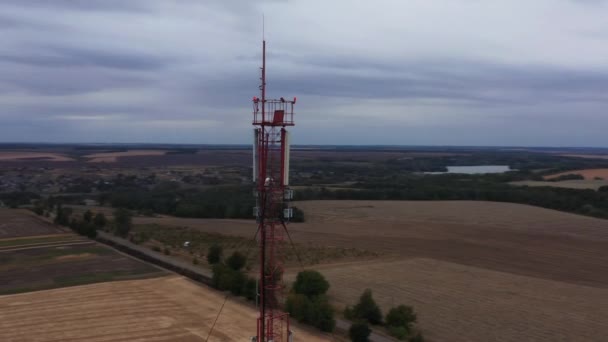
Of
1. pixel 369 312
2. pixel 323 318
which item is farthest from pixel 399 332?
pixel 323 318

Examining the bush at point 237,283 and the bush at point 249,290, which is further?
the bush at point 237,283

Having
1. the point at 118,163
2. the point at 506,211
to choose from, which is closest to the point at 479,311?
the point at 506,211

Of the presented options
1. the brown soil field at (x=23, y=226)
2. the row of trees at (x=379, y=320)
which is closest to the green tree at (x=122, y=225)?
the brown soil field at (x=23, y=226)

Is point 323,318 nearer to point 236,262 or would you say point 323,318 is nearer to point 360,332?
point 360,332

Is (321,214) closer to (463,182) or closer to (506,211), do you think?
(506,211)

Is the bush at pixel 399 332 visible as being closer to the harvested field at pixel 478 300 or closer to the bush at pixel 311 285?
the harvested field at pixel 478 300

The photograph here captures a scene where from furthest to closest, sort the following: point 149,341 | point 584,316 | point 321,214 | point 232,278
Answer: point 321,214
point 232,278
point 584,316
point 149,341
